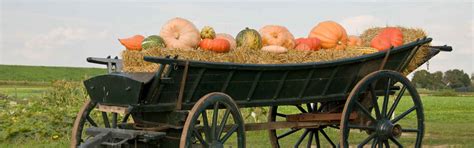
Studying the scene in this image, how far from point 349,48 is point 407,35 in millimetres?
1481

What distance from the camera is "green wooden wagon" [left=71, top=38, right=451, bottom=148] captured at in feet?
18.0

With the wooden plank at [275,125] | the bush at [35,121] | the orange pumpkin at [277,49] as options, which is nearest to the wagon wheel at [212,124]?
the wooden plank at [275,125]

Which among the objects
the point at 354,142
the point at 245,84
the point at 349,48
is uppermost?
the point at 349,48

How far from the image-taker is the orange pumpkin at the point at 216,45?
9.16 m

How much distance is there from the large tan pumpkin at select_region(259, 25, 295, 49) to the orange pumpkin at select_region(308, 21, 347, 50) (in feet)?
1.08

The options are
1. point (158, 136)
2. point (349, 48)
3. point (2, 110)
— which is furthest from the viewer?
point (2, 110)

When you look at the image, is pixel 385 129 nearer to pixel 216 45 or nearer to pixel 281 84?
pixel 281 84

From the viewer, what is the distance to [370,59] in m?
6.88

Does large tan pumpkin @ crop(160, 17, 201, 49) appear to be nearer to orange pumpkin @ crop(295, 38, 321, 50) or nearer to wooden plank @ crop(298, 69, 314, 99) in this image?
orange pumpkin @ crop(295, 38, 321, 50)

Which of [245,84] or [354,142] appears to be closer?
[245,84]

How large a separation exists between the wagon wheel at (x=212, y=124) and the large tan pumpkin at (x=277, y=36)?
381cm

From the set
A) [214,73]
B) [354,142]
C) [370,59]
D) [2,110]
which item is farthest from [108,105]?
[2,110]

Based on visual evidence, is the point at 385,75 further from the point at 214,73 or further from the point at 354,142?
the point at 354,142

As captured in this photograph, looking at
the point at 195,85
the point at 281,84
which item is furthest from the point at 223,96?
the point at 281,84
